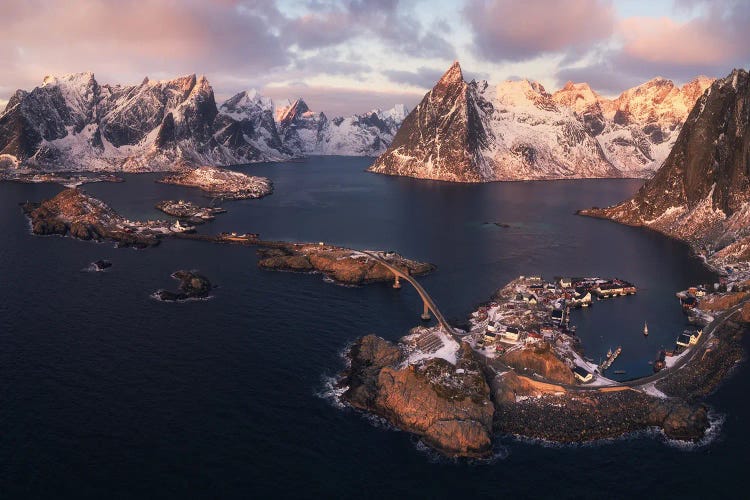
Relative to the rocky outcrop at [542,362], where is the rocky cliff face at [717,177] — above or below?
above

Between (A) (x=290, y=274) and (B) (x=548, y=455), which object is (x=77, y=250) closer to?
(A) (x=290, y=274)

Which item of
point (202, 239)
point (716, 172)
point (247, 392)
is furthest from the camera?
point (716, 172)

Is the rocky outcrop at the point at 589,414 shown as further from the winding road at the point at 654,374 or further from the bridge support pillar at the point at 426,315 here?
the bridge support pillar at the point at 426,315

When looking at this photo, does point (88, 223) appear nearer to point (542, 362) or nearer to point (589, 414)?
point (542, 362)

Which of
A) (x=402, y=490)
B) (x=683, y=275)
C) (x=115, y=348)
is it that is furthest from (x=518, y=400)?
(x=683, y=275)

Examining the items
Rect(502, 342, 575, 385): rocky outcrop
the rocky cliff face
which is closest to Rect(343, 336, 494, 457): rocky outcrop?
Rect(502, 342, 575, 385): rocky outcrop

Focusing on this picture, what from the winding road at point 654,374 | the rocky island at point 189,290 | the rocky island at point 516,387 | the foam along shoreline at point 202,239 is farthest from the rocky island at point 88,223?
the rocky island at point 516,387

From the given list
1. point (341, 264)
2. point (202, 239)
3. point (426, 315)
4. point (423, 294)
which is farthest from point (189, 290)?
point (202, 239)
